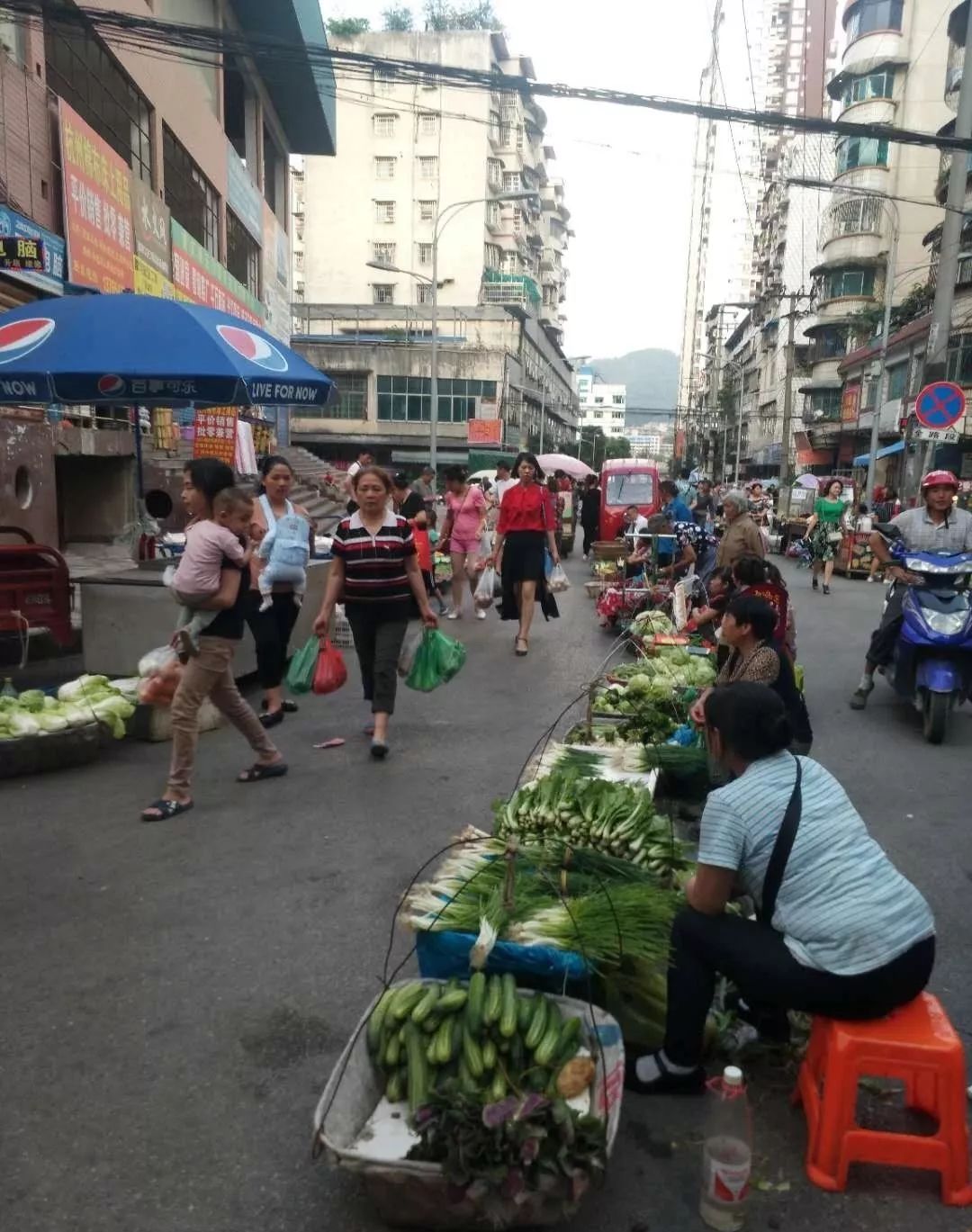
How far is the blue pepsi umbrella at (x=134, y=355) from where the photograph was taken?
22.2 ft

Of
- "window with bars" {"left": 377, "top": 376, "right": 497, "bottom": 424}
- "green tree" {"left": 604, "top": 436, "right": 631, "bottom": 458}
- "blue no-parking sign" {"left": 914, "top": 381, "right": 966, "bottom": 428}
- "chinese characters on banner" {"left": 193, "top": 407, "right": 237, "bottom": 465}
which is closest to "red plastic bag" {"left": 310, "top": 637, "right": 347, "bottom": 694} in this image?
"chinese characters on banner" {"left": 193, "top": 407, "right": 237, "bottom": 465}

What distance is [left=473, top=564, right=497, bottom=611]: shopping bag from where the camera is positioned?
1132 centimetres

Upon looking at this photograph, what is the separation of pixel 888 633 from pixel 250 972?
18.9ft

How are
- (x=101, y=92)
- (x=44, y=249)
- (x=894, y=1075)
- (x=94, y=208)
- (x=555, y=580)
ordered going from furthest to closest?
(x=101, y=92) < (x=94, y=208) < (x=44, y=249) < (x=555, y=580) < (x=894, y=1075)

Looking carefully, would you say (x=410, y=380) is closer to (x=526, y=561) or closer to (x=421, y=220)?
→ (x=421, y=220)

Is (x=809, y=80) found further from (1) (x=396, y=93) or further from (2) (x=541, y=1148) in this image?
(2) (x=541, y=1148)

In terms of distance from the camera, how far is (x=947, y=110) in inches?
1751

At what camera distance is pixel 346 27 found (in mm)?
55344

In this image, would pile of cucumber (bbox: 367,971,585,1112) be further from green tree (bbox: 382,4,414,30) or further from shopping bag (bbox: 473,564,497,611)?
green tree (bbox: 382,4,414,30)

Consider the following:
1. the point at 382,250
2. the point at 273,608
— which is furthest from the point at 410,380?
the point at 273,608

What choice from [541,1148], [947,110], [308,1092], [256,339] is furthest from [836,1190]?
[947,110]

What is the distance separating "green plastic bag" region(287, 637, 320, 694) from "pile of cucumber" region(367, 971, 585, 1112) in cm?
345

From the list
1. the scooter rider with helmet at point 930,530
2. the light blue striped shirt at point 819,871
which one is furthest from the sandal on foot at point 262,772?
the scooter rider with helmet at point 930,530

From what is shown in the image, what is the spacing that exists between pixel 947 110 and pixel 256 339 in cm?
4905
